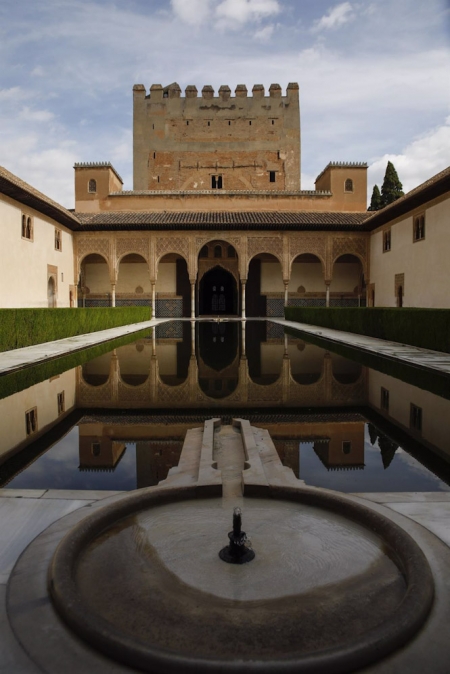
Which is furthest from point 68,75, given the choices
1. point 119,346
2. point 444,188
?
point 444,188

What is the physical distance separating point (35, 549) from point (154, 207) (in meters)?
26.7

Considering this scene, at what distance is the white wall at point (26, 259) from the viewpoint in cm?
1599

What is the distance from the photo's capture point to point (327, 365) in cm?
827

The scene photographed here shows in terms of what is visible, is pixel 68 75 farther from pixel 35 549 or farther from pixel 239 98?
pixel 239 98

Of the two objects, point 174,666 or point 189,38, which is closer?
point 174,666

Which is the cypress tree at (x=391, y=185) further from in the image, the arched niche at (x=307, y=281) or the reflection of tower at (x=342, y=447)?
the reflection of tower at (x=342, y=447)

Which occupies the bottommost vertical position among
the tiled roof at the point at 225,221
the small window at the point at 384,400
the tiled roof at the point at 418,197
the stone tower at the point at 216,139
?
the small window at the point at 384,400

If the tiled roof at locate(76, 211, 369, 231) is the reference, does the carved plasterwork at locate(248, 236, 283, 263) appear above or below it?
below

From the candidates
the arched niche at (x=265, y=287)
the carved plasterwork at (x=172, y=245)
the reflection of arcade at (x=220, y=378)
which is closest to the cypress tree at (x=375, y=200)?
the arched niche at (x=265, y=287)

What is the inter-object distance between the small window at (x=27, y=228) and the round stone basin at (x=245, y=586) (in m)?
17.0

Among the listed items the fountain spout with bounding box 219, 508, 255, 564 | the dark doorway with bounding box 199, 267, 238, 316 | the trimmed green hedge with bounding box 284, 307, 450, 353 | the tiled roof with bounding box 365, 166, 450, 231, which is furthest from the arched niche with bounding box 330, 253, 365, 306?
the fountain spout with bounding box 219, 508, 255, 564

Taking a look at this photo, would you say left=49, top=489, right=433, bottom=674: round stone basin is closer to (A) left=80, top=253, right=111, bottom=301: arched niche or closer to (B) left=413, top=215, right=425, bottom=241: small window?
(B) left=413, top=215, right=425, bottom=241: small window

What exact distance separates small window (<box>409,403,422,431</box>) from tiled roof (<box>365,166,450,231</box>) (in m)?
11.4

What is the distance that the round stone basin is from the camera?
1.40 metres
